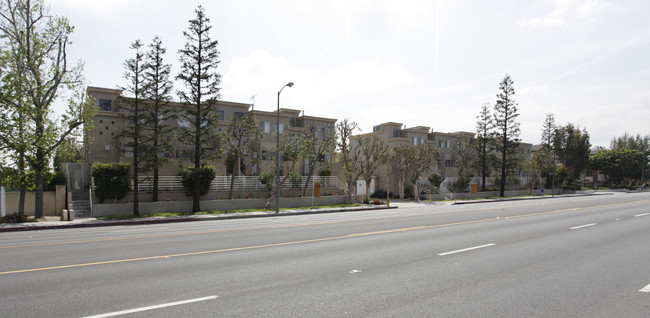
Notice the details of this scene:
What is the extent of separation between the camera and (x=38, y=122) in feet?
71.4

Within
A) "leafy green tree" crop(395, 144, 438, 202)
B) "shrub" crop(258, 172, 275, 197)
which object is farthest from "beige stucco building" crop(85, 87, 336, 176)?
"leafy green tree" crop(395, 144, 438, 202)

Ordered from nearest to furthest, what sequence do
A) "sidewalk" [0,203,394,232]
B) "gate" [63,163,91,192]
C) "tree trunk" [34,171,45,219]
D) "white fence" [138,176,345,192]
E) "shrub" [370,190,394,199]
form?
"sidewalk" [0,203,394,232], "tree trunk" [34,171,45,219], "white fence" [138,176,345,192], "gate" [63,163,91,192], "shrub" [370,190,394,199]

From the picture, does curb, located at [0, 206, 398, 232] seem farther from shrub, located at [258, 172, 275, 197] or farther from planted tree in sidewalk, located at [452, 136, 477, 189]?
planted tree in sidewalk, located at [452, 136, 477, 189]

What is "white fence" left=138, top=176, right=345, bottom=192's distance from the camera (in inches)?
1101

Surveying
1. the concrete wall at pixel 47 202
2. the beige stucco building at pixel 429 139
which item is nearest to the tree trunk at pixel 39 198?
the concrete wall at pixel 47 202

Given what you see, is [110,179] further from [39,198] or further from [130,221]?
[130,221]

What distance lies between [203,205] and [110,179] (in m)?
6.48

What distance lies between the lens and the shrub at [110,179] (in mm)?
25406

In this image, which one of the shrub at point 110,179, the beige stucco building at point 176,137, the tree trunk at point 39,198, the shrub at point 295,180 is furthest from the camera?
the shrub at point 295,180

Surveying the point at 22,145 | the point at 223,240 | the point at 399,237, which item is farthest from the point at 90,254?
the point at 22,145

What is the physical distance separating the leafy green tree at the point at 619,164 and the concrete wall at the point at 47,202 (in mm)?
99113

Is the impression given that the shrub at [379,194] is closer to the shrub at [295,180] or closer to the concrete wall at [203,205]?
the concrete wall at [203,205]

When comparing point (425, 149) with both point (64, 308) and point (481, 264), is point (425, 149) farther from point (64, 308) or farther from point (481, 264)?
point (64, 308)

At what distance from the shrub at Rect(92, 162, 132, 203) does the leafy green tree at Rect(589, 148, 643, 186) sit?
313ft
